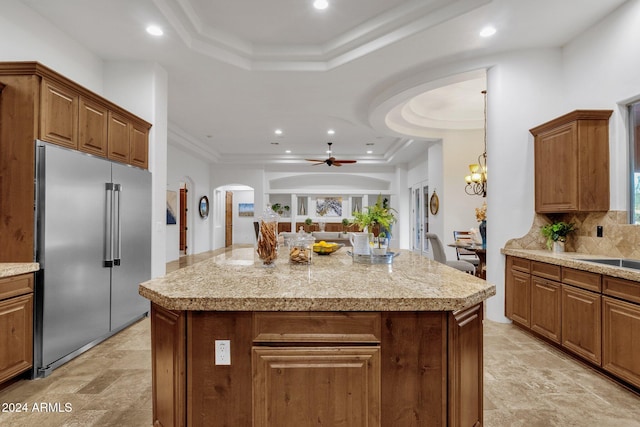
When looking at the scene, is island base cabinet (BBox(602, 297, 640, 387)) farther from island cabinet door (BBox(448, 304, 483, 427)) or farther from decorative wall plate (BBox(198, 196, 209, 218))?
decorative wall plate (BBox(198, 196, 209, 218))

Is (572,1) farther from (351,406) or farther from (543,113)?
(351,406)

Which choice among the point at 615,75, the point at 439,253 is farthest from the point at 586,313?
the point at 615,75

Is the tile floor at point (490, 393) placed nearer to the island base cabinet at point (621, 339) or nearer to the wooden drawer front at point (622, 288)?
the island base cabinet at point (621, 339)

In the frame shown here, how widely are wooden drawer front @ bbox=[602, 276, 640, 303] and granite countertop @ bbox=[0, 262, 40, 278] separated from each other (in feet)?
14.1

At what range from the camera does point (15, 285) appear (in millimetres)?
2426

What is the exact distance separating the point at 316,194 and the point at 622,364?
32.7 ft

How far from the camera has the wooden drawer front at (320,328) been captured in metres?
1.47

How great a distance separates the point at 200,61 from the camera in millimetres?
4215

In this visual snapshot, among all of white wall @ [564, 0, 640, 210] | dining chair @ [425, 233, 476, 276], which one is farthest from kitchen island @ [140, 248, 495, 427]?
dining chair @ [425, 233, 476, 276]

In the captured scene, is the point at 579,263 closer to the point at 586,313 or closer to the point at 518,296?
the point at 586,313

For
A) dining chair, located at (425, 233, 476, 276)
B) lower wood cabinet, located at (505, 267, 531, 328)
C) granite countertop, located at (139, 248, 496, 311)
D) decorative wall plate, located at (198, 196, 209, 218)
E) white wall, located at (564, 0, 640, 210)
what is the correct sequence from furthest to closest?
1. decorative wall plate, located at (198, 196, 209, 218)
2. dining chair, located at (425, 233, 476, 276)
3. lower wood cabinet, located at (505, 267, 531, 328)
4. white wall, located at (564, 0, 640, 210)
5. granite countertop, located at (139, 248, 496, 311)

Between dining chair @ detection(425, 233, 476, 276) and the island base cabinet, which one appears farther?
dining chair @ detection(425, 233, 476, 276)

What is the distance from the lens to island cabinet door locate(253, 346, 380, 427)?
1468 millimetres

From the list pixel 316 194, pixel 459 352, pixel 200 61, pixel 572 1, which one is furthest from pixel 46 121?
pixel 316 194
